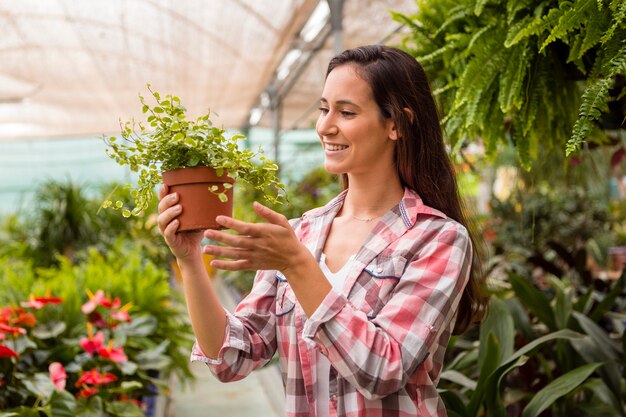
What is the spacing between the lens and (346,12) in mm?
5297

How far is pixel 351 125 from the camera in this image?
4.56 ft

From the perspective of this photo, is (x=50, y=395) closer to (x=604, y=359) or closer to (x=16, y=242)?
(x=604, y=359)

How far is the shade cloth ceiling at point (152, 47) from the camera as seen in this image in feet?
20.1

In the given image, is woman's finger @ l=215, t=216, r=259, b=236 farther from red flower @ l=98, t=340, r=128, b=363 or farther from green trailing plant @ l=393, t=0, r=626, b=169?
red flower @ l=98, t=340, r=128, b=363

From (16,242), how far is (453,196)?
5.63m

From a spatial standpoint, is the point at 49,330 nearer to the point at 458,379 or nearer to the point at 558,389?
the point at 458,379

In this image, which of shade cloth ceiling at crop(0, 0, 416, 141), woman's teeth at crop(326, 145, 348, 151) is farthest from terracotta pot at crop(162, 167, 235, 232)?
shade cloth ceiling at crop(0, 0, 416, 141)

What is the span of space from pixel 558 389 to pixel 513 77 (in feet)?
3.18

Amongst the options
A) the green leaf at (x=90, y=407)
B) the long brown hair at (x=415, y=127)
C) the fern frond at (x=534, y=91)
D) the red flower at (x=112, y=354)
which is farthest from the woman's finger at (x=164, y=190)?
the red flower at (x=112, y=354)

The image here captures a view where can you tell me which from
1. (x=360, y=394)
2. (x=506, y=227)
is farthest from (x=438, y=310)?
(x=506, y=227)

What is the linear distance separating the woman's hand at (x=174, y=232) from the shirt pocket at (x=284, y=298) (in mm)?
215

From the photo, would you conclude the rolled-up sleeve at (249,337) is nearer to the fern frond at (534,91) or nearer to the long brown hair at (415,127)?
the long brown hair at (415,127)

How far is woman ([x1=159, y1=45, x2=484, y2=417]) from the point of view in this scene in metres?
1.21

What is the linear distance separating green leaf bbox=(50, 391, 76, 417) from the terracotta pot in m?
1.30
